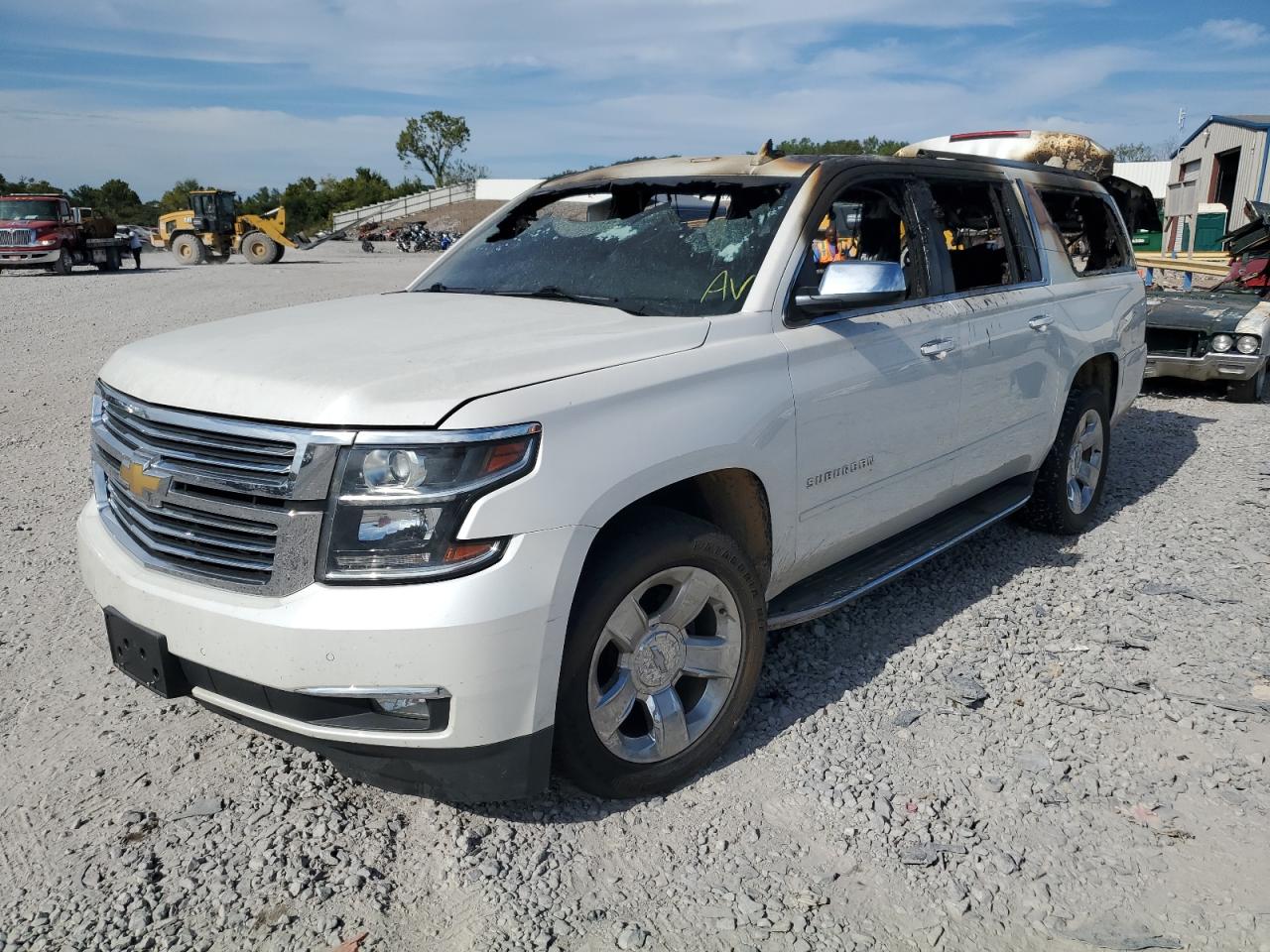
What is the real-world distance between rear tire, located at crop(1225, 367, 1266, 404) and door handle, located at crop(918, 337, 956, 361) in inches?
258

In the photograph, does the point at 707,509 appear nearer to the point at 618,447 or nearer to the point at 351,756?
the point at 618,447

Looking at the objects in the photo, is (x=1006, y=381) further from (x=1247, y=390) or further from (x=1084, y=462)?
(x=1247, y=390)

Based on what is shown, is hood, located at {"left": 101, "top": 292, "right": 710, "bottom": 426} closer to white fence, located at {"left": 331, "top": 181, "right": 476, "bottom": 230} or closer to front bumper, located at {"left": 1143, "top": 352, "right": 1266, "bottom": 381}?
front bumper, located at {"left": 1143, "top": 352, "right": 1266, "bottom": 381}

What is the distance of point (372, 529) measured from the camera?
2.39 m

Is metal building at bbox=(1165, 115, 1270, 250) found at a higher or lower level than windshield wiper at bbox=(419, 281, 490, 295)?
higher

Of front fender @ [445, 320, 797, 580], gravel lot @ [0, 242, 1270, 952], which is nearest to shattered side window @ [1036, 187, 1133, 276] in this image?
gravel lot @ [0, 242, 1270, 952]

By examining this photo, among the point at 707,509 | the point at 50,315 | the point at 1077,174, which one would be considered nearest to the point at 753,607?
the point at 707,509

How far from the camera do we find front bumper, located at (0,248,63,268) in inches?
1036

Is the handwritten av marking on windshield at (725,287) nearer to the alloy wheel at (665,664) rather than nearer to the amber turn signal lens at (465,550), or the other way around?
the alloy wheel at (665,664)

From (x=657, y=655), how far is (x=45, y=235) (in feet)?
95.4

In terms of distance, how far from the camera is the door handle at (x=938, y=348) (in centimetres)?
383

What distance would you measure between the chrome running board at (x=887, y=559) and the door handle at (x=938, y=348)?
753 millimetres

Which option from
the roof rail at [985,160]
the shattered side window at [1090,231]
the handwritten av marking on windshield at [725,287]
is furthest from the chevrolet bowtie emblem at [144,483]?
the shattered side window at [1090,231]

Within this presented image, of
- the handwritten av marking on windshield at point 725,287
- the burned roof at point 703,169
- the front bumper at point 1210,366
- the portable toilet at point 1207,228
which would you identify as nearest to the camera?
the handwritten av marking on windshield at point 725,287
